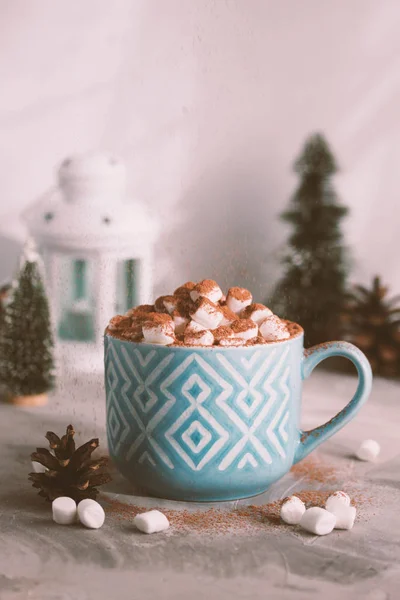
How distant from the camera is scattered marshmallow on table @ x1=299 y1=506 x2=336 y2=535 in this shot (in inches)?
26.6

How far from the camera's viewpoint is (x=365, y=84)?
1.53m

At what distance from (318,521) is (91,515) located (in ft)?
0.61

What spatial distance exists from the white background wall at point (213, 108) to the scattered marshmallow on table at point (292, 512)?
63 cm

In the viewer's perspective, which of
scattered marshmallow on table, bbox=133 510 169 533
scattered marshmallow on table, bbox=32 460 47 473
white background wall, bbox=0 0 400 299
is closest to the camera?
scattered marshmallow on table, bbox=133 510 169 533

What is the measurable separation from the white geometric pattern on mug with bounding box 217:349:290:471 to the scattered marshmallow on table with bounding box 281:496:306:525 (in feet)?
0.13

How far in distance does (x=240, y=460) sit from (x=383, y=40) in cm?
105

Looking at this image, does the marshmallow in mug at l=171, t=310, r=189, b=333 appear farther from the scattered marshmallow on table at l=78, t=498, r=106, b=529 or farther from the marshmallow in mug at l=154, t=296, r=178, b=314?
the scattered marshmallow on table at l=78, t=498, r=106, b=529

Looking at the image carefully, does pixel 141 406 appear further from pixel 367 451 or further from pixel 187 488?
pixel 367 451

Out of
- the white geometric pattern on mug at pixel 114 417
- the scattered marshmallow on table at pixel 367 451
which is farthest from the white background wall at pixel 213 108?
the white geometric pattern on mug at pixel 114 417

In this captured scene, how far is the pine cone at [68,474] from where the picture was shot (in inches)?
29.1

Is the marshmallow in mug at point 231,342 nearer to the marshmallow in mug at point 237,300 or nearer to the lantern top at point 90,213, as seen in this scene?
the marshmallow in mug at point 237,300

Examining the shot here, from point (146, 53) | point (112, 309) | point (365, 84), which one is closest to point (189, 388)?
point (112, 309)

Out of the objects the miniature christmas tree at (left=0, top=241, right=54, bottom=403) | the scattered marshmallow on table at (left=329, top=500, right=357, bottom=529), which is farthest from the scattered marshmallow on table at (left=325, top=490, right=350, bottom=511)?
the miniature christmas tree at (left=0, top=241, right=54, bottom=403)

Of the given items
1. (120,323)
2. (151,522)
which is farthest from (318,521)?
(120,323)
